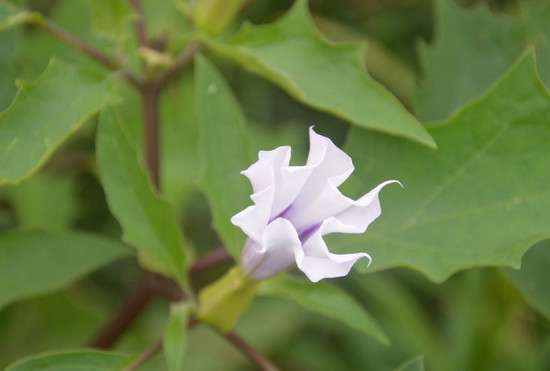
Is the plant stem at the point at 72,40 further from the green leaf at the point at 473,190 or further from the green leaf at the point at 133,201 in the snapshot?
the green leaf at the point at 473,190

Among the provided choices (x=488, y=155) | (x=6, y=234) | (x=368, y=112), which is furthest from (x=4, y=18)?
(x=488, y=155)

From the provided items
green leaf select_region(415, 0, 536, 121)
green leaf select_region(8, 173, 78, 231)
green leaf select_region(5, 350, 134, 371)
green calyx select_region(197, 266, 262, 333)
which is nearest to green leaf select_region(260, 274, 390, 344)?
green calyx select_region(197, 266, 262, 333)

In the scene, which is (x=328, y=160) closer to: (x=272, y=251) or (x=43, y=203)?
(x=272, y=251)

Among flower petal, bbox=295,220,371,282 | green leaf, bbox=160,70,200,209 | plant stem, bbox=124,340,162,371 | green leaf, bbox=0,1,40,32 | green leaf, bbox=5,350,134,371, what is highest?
green leaf, bbox=0,1,40,32

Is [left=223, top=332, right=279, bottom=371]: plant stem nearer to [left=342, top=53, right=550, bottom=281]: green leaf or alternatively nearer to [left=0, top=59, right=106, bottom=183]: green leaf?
[left=342, top=53, right=550, bottom=281]: green leaf

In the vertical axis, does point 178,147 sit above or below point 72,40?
below

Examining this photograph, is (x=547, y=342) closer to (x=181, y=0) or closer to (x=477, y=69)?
(x=477, y=69)

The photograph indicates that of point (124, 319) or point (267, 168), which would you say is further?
point (124, 319)

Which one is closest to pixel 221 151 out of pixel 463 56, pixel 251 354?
pixel 251 354
